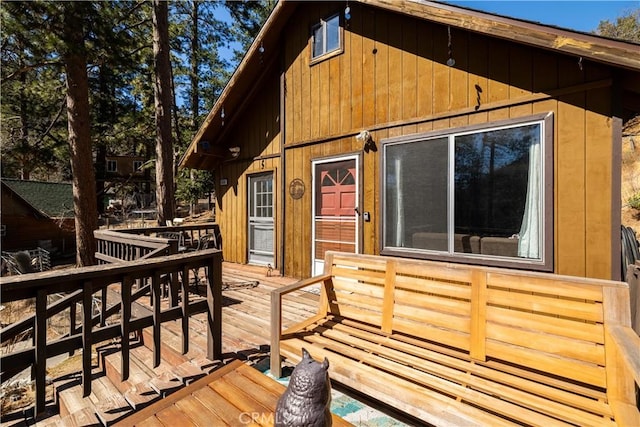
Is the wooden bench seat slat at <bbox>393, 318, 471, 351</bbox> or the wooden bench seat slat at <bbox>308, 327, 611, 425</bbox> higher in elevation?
the wooden bench seat slat at <bbox>393, 318, 471, 351</bbox>

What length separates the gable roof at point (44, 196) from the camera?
12789 mm

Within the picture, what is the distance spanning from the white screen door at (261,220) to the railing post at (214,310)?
347 cm

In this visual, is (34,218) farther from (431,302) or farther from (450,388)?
(450,388)

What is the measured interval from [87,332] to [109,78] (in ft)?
57.3

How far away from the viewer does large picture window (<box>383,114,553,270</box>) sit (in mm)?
3213

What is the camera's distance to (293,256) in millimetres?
5586

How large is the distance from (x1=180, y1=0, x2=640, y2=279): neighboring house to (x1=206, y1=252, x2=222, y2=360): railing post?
8.02ft

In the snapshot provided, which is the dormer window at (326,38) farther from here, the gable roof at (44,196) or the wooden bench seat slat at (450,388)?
the gable roof at (44,196)

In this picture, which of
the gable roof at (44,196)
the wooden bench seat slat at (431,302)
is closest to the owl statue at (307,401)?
the wooden bench seat slat at (431,302)

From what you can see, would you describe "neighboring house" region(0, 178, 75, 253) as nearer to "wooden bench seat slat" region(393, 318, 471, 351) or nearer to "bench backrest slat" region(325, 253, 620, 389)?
"bench backrest slat" region(325, 253, 620, 389)

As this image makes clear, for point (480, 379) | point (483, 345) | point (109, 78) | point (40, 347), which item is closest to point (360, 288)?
point (483, 345)

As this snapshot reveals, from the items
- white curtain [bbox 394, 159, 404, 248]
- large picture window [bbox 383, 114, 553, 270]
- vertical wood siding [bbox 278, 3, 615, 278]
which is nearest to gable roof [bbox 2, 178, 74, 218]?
vertical wood siding [bbox 278, 3, 615, 278]

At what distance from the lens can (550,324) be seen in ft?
6.00

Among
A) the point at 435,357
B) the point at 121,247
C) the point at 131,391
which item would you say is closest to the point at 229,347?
the point at 131,391
